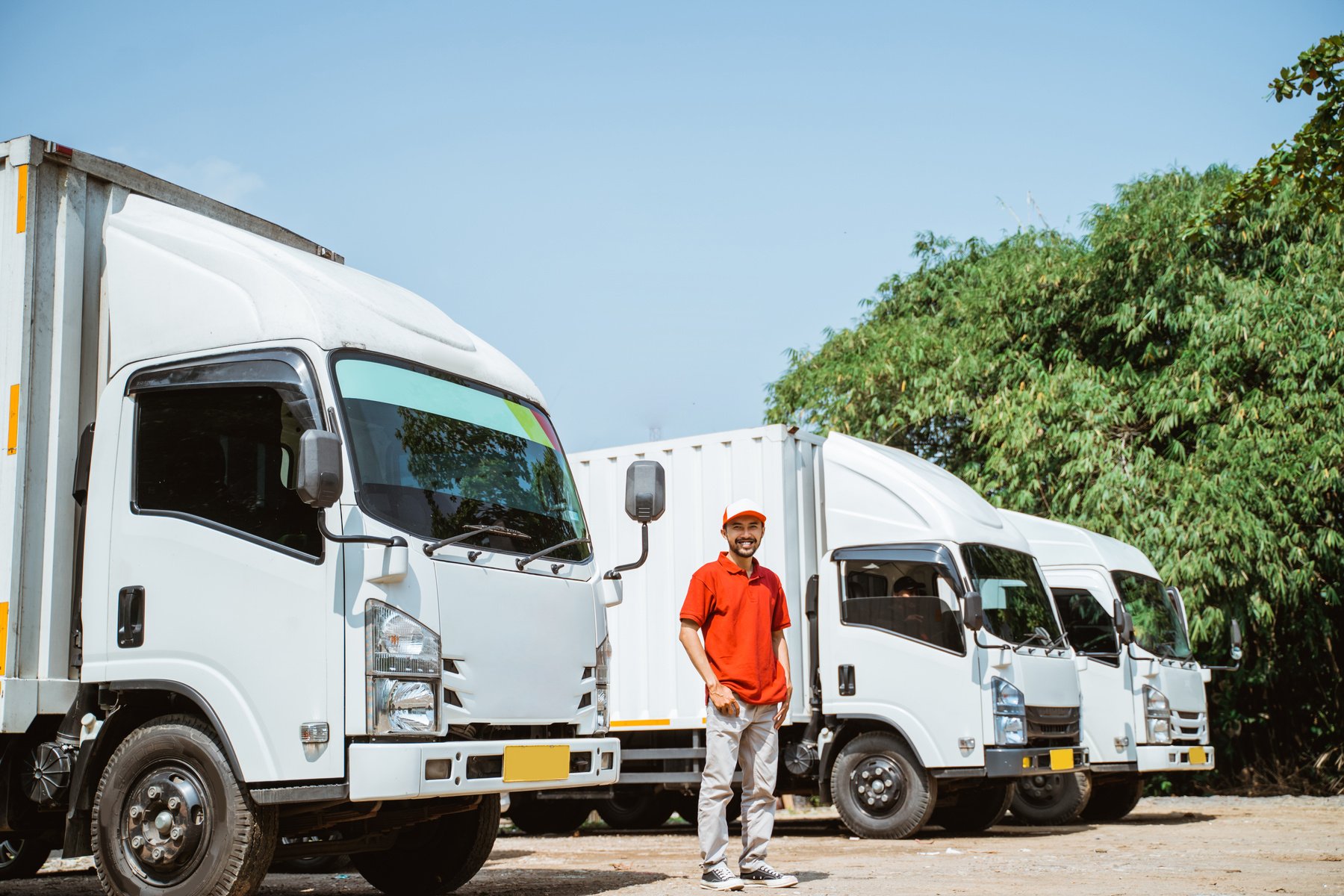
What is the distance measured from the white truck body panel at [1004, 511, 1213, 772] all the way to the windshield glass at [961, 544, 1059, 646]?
1.53 meters

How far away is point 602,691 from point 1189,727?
9213mm

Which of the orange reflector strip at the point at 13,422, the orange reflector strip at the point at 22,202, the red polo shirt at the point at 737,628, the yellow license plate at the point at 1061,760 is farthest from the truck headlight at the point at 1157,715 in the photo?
the orange reflector strip at the point at 22,202

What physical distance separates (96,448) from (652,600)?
612 centimetres

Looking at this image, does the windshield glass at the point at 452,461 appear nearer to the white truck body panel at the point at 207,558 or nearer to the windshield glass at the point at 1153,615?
the white truck body panel at the point at 207,558

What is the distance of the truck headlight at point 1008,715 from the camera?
35.9ft

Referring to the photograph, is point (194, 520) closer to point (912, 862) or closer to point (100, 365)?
point (100, 365)

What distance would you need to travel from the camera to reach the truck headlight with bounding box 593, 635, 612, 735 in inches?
276

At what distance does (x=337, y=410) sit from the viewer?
6211mm

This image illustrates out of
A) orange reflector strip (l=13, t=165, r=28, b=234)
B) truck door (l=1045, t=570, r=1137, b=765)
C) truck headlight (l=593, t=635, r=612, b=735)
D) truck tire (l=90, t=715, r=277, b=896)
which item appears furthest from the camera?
truck door (l=1045, t=570, r=1137, b=765)

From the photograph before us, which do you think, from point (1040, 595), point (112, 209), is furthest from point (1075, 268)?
point (112, 209)

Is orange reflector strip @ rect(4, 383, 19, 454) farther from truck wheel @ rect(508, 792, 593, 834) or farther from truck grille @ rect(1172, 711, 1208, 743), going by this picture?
truck grille @ rect(1172, 711, 1208, 743)

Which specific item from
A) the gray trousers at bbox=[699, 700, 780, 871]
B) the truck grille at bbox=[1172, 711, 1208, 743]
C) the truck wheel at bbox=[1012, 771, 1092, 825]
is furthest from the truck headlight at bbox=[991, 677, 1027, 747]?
the gray trousers at bbox=[699, 700, 780, 871]

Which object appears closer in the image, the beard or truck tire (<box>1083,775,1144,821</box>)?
the beard

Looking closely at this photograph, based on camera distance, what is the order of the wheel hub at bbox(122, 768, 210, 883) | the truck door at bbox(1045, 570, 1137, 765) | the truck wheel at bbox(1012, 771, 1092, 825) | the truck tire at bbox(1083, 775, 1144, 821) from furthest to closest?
the truck tire at bbox(1083, 775, 1144, 821) → the truck door at bbox(1045, 570, 1137, 765) → the truck wheel at bbox(1012, 771, 1092, 825) → the wheel hub at bbox(122, 768, 210, 883)
